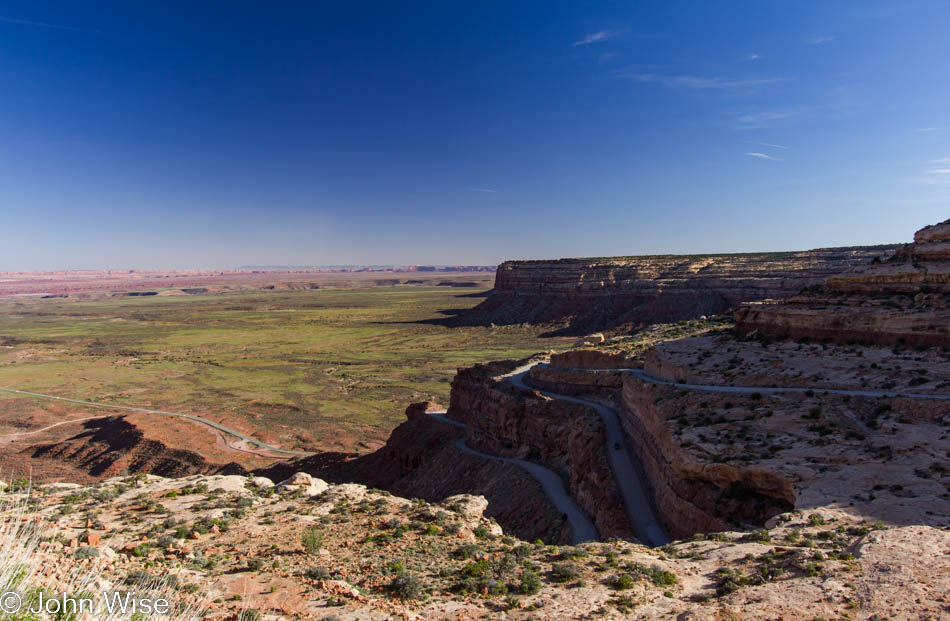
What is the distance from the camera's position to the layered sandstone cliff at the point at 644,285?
95438 millimetres

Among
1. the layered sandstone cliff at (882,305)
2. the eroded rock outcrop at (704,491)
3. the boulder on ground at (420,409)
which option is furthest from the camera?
the boulder on ground at (420,409)

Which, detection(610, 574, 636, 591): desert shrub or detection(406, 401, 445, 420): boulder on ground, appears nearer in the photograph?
detection(610, 574, 636, 591): desert shrub

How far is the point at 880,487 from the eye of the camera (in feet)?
49.9

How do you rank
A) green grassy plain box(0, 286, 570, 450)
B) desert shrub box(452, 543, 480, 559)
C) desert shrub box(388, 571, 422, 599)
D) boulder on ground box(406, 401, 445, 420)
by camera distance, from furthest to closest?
green grassy plain box(0, 286, 570, 450) < boulder on ground box(406, 401, 445, 420) < desert shrub box(452, 543, 480, 559) < desert shrub box(388, 571, 422, 599)

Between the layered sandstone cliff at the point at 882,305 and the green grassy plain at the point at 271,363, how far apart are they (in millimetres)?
35142

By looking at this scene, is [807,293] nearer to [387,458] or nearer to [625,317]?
[387,458]

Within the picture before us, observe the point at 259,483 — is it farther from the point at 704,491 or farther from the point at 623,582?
the point at 704,491

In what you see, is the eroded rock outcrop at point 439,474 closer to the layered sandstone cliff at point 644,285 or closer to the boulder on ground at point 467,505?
the boulder on ground at point 467,505

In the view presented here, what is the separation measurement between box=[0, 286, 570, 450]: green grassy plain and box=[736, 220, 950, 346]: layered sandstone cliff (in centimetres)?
3514

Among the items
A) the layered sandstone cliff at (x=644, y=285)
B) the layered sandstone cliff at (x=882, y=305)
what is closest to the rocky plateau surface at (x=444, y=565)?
the layered sandstone cliff at (x=882, y=305)

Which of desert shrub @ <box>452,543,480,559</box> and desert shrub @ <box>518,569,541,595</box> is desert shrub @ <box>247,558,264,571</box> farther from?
desert shrub @ <box>518,569,541,595</box>

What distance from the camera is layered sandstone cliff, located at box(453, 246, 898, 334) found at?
95438 millimetres

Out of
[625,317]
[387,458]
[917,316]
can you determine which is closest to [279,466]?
[387,458]

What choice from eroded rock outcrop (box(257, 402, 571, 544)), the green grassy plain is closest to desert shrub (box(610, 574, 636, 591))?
eroded rock outcrop (box(257, 402, 571, 544))
